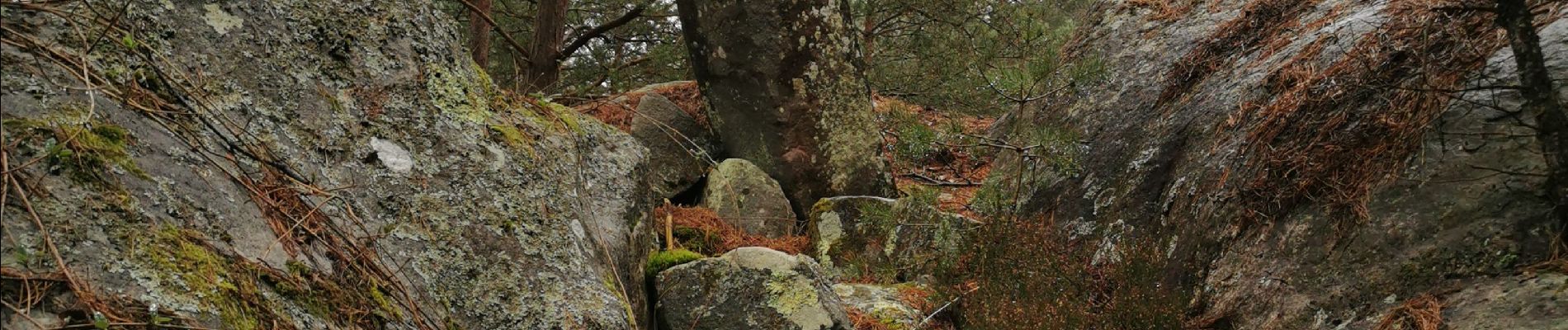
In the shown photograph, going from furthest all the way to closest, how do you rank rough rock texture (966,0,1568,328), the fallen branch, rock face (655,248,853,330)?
the fallen branch, rock face (655,248,853,330), rough rock texture (966,0,1568,328)

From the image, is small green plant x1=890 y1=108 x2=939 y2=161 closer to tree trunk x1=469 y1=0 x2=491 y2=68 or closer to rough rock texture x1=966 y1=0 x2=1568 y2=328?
rough rock texture x1=966 y1=0 x2=1568 y2=328

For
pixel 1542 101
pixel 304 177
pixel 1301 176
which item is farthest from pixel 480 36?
pixel 1542 101

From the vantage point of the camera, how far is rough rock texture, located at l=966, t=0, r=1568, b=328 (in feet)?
10.5

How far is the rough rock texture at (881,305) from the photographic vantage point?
4.54m

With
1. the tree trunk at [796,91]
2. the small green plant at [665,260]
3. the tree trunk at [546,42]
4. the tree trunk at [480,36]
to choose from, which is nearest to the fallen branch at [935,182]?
the tree trunk at [796,91]

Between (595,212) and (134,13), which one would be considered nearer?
(134,13)

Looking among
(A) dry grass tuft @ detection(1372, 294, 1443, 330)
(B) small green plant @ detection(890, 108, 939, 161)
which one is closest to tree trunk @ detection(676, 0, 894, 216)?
(B) small green plant @ detection(890, 108, 939, 161)

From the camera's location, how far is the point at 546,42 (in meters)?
7.61

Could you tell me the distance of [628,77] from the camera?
988cm

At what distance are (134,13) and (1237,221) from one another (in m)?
→ 3.58

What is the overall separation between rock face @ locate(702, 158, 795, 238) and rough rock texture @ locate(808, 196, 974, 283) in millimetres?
199

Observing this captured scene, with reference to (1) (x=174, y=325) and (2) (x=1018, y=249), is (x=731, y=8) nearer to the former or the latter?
(2) (x=1018, y=249)

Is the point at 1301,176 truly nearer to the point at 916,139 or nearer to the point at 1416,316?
the point at 1416,316

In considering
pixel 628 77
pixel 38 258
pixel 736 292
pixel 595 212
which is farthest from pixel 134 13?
pixel 628 77
